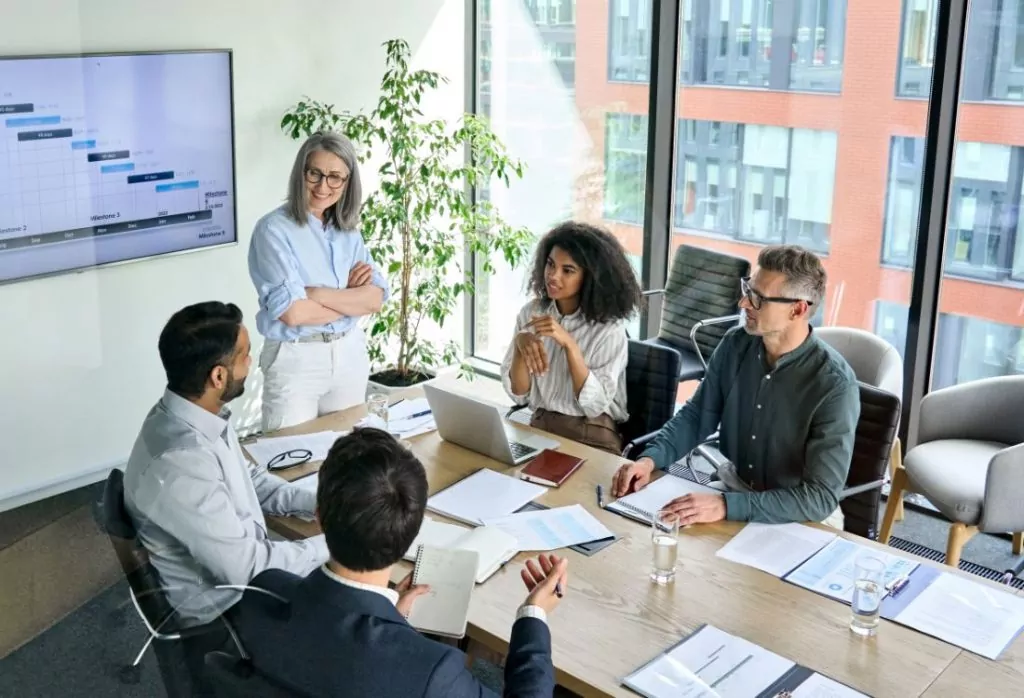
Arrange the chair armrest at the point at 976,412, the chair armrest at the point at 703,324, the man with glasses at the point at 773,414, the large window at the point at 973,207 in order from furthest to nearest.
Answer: the chair armrest at the point at 703,324
the large window at the point at 973,207
the chair armrest at the point at 976,412
the man with glasses at the point at 773,414

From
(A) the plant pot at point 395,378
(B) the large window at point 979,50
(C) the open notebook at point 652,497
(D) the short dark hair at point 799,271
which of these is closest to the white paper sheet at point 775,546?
(C) the open notebook at point 652,497

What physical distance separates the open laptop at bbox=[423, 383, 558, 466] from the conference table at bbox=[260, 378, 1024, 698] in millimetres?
466

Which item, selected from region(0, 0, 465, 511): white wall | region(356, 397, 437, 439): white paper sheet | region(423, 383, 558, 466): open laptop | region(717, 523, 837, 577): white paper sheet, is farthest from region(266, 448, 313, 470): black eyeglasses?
region(0, 0, 465, 511): white wall

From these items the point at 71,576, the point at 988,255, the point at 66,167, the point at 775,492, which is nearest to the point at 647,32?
the point at 988,255

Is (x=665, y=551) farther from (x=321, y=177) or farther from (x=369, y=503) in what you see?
(x=321, y=177)

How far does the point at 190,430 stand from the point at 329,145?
1696 mm

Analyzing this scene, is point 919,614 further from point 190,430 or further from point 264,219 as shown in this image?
point 264,219

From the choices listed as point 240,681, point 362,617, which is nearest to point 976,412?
point 362,617

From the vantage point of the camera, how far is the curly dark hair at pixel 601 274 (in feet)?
11.5

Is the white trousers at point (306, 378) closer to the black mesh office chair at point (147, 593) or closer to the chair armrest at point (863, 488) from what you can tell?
the black mesh office chair at point (147, 593)

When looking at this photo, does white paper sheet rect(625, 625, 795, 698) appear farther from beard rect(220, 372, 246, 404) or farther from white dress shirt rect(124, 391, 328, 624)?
beard rect(220, 372, 246, 404)

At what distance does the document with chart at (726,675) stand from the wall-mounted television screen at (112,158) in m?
3.22

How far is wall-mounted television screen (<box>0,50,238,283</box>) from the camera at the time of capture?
4.20 metres

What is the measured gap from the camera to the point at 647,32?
5.27 meters
